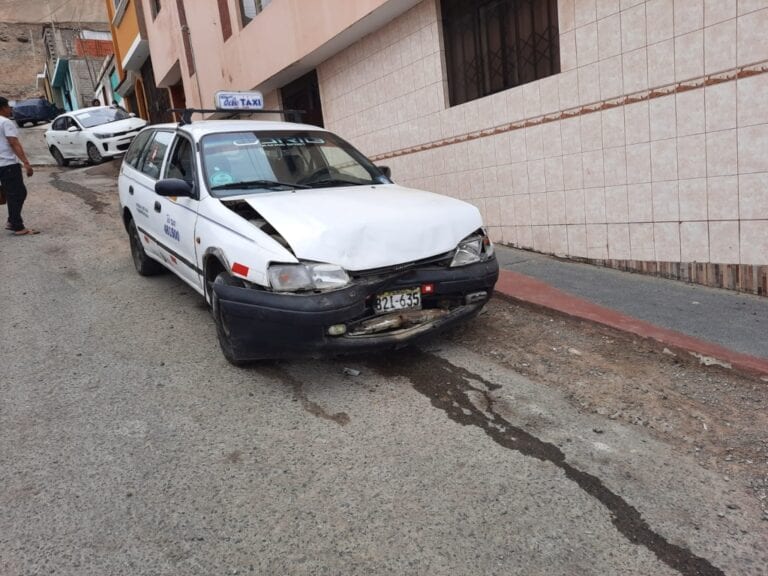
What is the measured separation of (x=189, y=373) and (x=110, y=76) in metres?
29.4

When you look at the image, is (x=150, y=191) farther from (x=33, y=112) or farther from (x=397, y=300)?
(x=33, y=112)

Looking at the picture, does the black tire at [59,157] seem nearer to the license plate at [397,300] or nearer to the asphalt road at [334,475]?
the asphalt road at [334,475]

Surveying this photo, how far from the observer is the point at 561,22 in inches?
226

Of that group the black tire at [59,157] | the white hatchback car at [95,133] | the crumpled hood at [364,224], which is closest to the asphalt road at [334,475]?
the crumpled hood at [364,224]

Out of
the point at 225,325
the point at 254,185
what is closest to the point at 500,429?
the point at 225,325

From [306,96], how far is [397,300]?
9.28 m

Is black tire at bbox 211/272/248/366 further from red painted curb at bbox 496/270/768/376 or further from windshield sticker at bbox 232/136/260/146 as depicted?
red painted curb at bbox 496/270/768/376

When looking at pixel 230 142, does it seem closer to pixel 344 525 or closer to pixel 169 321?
pixel 169 321

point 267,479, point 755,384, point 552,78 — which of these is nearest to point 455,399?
point 267,479

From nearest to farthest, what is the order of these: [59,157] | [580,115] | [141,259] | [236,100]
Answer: [580,115] < [141,259] < [236,100] < [59,157]

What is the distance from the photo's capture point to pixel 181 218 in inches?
180

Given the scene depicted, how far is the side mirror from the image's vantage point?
4254mm

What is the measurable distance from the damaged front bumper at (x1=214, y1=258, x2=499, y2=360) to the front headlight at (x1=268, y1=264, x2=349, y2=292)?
0.17 ft

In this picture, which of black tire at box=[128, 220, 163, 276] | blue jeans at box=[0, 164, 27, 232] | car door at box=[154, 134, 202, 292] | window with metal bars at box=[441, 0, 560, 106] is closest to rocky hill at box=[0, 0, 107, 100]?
blue jeans at box=[0, 164, 27, 232]
